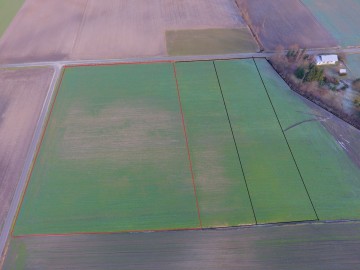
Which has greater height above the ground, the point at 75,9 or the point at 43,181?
the point at 75,9

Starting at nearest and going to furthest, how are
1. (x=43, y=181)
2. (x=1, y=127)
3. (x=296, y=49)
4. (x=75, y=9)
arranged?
(x=43, y=181), (x=1, y=127), (x=296, y=49), (x=75, y=9)

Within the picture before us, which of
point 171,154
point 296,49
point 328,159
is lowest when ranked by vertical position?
point 328,159

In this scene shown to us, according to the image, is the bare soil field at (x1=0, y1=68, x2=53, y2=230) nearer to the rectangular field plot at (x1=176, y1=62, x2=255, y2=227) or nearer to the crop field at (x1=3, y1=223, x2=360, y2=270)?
the crop field at (x1=3, y1=223, x2=360, y2=270)

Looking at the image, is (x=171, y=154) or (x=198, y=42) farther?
(x=198, y=42)

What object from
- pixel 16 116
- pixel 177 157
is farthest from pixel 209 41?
pixel 16 116

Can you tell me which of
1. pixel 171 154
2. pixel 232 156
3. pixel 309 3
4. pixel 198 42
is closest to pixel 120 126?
pixel 171 154

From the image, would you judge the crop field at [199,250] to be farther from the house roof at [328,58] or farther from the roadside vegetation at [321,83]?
the house roof at [328,58]

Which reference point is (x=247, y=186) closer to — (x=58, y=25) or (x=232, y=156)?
(x=232, y=156)
